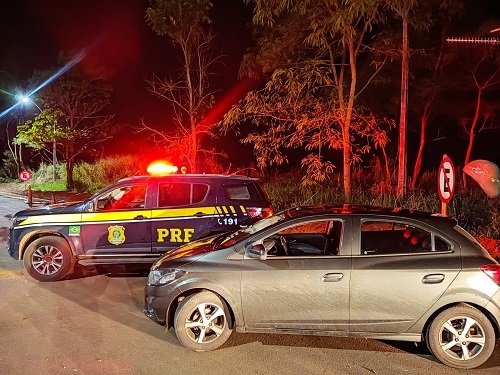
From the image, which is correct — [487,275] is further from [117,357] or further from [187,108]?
[187,108]

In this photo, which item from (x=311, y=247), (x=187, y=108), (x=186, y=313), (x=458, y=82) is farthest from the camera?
(x=458, y=82)

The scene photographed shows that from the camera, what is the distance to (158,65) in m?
24.8

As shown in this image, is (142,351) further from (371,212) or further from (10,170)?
(10,170)

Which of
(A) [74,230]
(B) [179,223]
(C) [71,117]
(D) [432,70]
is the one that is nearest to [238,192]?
(B) [179,223]

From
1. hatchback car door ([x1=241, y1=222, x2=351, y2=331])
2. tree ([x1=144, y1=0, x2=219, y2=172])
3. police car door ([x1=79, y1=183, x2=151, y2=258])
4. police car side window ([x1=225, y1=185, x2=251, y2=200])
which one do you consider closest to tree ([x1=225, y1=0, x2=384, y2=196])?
tree ([x1=144, y1=0, x2=219, y2=172])

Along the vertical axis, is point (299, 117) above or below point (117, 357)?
above

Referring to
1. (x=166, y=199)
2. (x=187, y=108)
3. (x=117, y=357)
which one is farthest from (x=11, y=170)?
(x=117, y=357)

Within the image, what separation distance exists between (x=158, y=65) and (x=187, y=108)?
29.2 ft

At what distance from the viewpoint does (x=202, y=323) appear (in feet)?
17.1

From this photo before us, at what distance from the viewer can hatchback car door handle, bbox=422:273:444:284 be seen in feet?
16.1

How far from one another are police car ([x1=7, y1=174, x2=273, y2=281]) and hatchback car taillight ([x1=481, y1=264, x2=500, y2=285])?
387 cm

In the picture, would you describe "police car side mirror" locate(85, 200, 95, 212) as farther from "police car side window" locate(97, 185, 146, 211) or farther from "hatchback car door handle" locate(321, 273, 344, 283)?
"hatchback car door handle" locate(321, 273, 344, 283)

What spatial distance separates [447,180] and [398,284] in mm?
2923

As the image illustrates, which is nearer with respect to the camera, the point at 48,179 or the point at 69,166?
the point at 69,166
